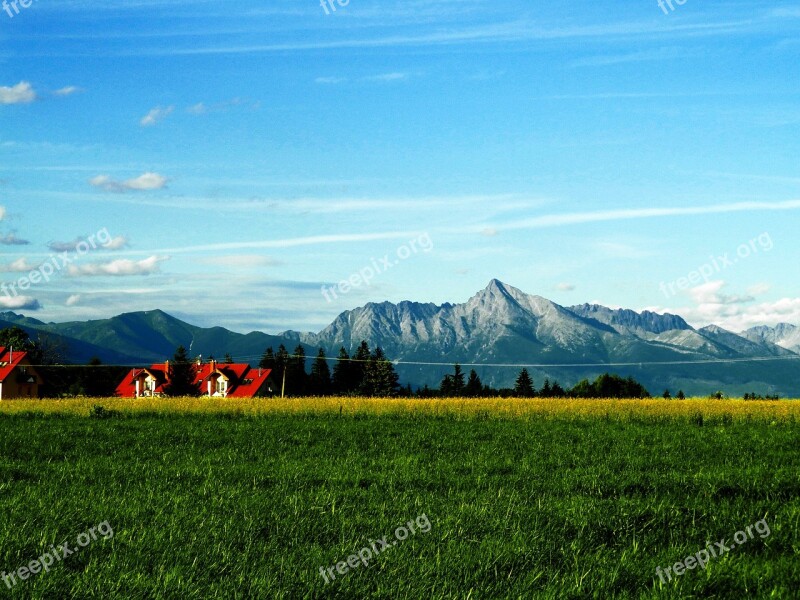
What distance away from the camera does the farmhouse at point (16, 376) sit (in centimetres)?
10106

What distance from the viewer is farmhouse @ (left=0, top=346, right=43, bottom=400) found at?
101 metres

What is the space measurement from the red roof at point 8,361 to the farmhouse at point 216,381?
21.4m

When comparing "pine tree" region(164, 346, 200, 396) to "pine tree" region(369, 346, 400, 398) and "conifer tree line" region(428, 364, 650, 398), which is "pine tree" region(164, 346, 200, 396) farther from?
"conifer tree line" region(428, 364, 650, 398)

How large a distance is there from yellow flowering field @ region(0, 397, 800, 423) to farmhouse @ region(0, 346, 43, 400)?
57.4 meters

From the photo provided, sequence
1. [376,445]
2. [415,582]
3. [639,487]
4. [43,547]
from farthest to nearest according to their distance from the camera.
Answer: [376,445] → [639,487] → [43,547] → [415,582]

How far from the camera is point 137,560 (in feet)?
33.9

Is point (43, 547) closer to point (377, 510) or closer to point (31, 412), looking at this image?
point (377, 510)

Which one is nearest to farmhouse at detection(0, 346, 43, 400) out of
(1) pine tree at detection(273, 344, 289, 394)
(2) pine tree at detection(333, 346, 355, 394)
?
(1) pine tree at detection(273, 344, 289, 394)

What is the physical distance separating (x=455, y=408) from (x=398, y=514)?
104 feet

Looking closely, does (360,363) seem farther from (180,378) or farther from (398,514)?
(398,514)

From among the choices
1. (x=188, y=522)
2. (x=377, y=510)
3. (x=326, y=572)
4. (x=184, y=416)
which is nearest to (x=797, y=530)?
(x=377, y=510)

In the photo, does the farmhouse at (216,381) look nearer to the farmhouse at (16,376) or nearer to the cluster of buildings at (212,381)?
the cluster of buildings at (212,381)

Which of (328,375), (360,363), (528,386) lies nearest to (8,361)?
(328,375)

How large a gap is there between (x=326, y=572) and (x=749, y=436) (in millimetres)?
25941
